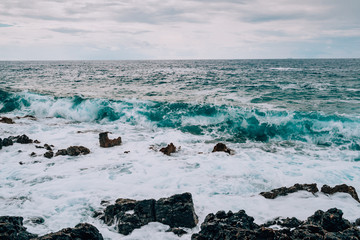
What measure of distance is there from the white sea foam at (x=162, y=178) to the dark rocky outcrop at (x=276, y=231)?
2.67 feet

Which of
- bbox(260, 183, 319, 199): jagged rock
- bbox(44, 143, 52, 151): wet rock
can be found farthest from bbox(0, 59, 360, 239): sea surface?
bbox(44, 143, 52, 151): wet rock

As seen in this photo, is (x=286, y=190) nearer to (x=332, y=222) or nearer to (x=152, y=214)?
(x=332, y=222)

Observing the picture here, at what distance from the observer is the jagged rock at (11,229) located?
11.7 feet

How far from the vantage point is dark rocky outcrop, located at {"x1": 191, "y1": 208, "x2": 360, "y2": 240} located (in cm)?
368

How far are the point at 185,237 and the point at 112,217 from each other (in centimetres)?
154

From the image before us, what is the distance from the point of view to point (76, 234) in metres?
3.66

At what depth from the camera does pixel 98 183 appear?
691 centimetres

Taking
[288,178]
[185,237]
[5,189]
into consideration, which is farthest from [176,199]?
[5,189]

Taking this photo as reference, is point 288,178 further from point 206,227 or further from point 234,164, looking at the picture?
point 206,227

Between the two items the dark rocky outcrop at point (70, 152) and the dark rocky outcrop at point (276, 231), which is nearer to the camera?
the dark rocky outcrop at point (276, 231)

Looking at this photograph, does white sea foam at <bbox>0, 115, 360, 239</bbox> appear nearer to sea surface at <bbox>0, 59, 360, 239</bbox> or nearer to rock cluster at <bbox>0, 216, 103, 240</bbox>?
sea surface at <bbox>0, 59, 360, 239</bbox>

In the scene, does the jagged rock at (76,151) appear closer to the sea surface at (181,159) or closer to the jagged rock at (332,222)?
the sea surface at (181,159)

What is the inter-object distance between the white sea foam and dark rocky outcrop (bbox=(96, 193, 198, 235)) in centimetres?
15

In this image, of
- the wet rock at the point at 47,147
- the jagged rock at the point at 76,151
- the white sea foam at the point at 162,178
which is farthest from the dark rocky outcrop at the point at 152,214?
the wet rock at the point at 47,147
